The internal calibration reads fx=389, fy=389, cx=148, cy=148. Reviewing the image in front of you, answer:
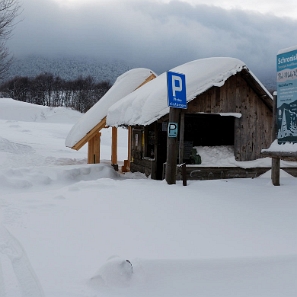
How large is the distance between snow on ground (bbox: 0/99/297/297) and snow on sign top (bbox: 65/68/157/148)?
6813 millimetres

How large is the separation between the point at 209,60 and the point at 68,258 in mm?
8480

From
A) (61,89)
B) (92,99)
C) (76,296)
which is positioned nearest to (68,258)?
(76,296)

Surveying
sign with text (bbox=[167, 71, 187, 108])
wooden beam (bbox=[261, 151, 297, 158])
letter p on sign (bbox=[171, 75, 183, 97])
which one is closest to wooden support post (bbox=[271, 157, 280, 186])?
wooden beam (bbox=[261, 151, 297, 158])

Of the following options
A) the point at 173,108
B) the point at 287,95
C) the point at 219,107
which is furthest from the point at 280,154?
the point at 219,107

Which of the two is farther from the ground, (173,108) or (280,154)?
(173,108)

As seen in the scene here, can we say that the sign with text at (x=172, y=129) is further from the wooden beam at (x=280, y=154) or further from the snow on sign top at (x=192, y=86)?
the wooden beam at (x=280, y=154)

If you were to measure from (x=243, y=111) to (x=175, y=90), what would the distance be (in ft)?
11.7

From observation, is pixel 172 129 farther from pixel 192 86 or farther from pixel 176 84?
pixel 192 86

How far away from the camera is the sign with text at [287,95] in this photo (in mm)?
7240

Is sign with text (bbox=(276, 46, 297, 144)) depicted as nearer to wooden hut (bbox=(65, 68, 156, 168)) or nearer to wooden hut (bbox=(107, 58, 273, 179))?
A: wooden hut (bbox=(107, 58, 273, 179))

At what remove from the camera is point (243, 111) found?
11.3 meters

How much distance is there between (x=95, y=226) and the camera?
532 cm

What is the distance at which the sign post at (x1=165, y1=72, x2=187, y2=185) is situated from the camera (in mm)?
8422

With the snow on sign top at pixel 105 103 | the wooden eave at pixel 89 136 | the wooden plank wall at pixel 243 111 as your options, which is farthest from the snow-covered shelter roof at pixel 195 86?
the snow on sign top at pixel 105 103
